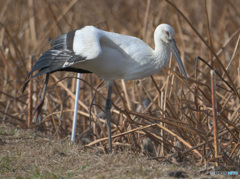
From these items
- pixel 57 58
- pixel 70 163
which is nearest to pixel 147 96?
pixel 57 58

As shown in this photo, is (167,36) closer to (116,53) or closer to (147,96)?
(116,53)

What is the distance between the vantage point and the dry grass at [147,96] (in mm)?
3699

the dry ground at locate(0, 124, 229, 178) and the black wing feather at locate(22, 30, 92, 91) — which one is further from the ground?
the black wing feather at locate(22, 30, 92, 91)

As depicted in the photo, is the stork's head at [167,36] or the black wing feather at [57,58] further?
the stork's head at [167,36]

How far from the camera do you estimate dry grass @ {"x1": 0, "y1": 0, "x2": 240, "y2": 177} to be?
3699 mm

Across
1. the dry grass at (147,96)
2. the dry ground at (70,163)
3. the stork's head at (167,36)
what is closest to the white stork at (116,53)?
the stork's head at (167,36)

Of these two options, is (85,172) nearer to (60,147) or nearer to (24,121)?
(60,147)

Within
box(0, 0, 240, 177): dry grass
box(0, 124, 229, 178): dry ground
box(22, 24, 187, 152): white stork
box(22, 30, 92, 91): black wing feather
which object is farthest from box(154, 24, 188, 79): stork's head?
box(0, 124, 229, 178): dry ground

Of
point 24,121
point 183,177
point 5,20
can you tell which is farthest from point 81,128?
point 5,20

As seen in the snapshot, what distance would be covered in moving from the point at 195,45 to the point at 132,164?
4502 millimetres

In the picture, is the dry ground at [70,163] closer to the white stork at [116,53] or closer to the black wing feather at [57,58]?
the white stork at [116,53]

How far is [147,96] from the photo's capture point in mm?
4855

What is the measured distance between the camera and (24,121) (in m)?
4.84

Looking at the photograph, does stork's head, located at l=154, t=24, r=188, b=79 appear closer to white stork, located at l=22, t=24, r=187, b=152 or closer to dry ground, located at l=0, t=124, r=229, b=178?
white stork, located at l=22, t=24, r=187, b=152
